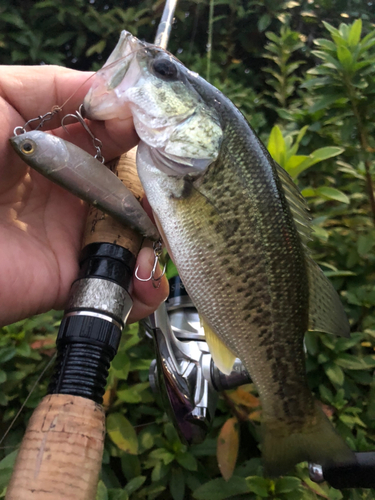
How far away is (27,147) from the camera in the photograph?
741mm

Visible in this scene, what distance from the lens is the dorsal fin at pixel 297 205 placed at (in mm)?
992

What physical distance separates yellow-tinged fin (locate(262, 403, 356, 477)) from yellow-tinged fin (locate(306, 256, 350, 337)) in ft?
0.83

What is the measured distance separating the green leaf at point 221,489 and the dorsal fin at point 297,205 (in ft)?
2.97

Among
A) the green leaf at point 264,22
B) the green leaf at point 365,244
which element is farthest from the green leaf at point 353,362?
the green leaf at point 264,22

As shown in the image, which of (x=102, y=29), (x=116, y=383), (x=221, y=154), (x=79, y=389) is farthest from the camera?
(x=102, y=29)

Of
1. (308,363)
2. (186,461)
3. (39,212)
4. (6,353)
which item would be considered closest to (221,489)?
(186,461)

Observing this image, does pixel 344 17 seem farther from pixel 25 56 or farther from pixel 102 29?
pixel 25 56

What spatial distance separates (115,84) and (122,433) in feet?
4.08

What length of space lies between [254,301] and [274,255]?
0.45 ft

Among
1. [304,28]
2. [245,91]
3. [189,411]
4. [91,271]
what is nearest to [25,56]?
[245,91]

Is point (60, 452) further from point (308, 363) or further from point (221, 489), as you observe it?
point (308, 363)

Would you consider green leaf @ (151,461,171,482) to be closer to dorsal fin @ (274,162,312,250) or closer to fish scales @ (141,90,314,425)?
fish scales @ (141,90,314,425)

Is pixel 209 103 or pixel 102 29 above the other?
pixel 102 29

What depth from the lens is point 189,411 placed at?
1.03m
